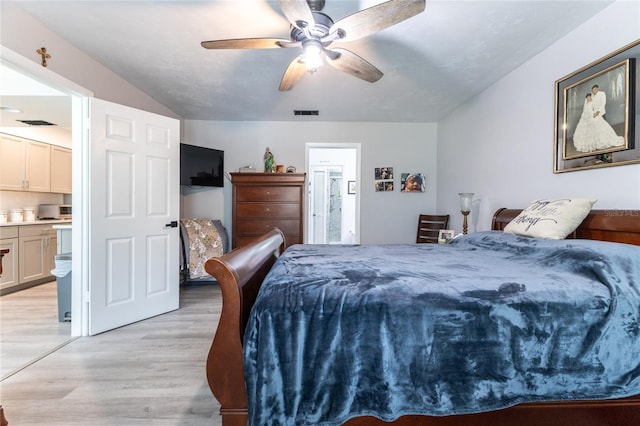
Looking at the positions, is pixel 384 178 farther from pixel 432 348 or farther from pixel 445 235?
pixel 432 348

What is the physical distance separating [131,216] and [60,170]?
308 centimetres

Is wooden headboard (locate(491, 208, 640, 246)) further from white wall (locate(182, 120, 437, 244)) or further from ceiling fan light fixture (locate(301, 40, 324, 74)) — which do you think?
white wall (locate(182, 120, 437, 244))

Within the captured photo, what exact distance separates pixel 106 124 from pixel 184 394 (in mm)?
2304

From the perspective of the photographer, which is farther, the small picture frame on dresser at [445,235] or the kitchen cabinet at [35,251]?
the kitchen cabinet at [35,251]

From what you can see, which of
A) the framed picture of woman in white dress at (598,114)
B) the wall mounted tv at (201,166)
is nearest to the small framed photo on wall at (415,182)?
the framed picture of woman in white dress at (598,114)

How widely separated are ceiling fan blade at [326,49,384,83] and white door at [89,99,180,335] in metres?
1.90

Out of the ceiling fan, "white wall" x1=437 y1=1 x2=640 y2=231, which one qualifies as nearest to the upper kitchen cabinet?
the ceiling fan

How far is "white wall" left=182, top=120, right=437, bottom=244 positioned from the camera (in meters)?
4.36

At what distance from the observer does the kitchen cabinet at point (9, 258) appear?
3.29m

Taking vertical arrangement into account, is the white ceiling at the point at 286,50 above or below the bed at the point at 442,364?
above

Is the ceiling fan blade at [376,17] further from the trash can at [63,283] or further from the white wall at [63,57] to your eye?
the trash can at [63,283]

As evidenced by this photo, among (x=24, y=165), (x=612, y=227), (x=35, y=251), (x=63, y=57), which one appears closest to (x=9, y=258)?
(x=35, y=251)

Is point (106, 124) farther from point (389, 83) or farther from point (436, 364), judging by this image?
point (436, 364)

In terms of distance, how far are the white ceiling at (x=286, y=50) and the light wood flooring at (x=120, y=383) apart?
2.27 meters
